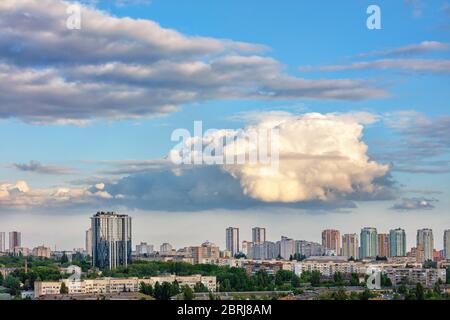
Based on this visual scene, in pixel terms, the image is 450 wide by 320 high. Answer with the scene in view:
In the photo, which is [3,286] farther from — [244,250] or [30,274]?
[244,250]

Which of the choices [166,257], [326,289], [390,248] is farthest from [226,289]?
[390,248]

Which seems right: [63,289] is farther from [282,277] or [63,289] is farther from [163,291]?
[282,277]

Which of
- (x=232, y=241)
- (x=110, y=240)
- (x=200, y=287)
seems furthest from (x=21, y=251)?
(x=200, y=287)

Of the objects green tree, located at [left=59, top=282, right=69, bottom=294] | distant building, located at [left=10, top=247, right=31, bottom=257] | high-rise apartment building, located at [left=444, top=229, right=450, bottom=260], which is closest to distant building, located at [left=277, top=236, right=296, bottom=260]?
high-rise apartment building, located at [left=444, top=229, right=450, bottom=260]

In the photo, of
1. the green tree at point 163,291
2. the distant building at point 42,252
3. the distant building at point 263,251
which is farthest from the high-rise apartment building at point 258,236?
the distant building at point 42,252

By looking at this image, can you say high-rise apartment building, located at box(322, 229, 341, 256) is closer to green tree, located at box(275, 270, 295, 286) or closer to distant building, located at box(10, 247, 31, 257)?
green tree, located at box(275, 270, 295, 286)
